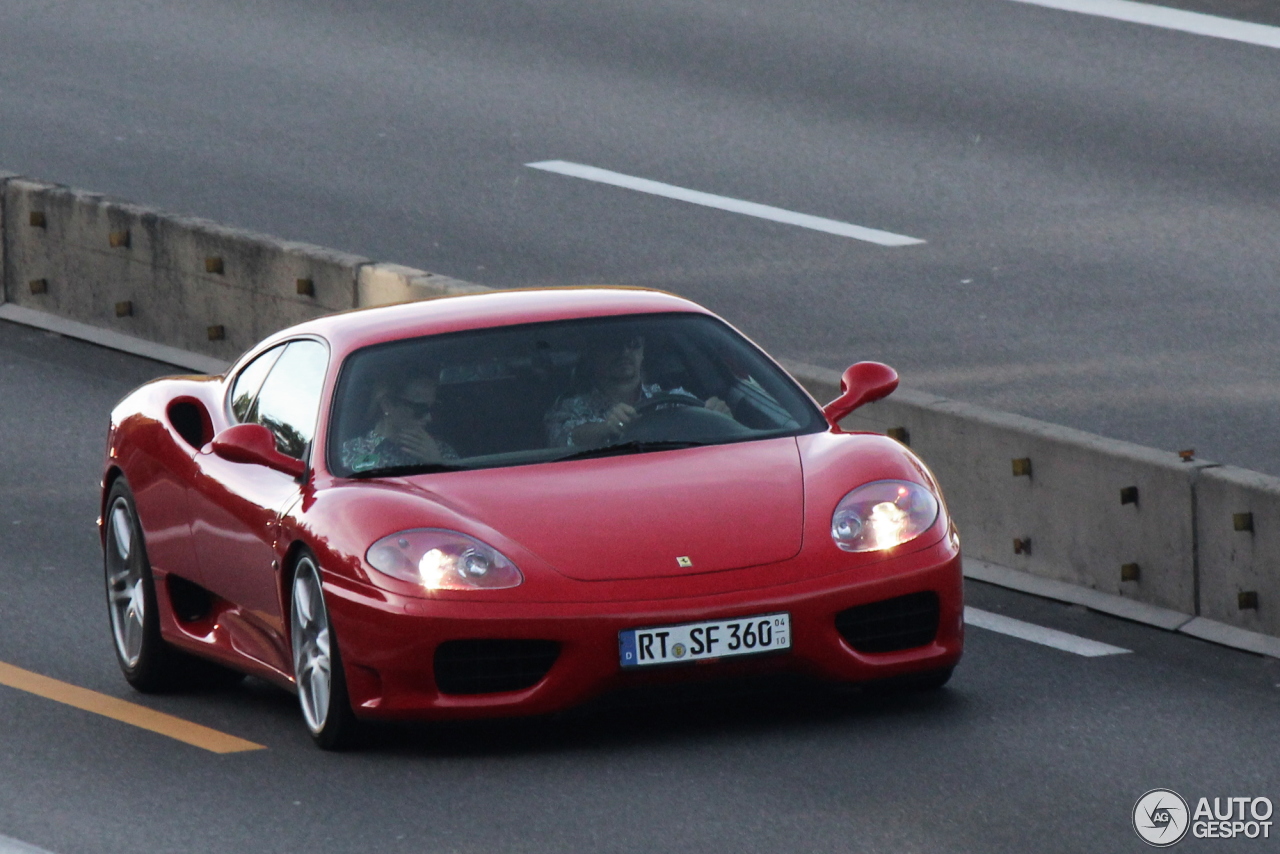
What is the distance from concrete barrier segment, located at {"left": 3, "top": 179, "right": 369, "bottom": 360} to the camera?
14797 millimetres

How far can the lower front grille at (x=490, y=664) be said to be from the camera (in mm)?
7855

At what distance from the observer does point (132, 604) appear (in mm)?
9656

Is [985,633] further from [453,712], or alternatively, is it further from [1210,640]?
[453,712]

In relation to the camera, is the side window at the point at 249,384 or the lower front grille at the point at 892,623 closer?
the lower front grille at the point at 892,623

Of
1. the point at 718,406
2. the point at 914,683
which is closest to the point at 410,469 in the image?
the point at 718,406

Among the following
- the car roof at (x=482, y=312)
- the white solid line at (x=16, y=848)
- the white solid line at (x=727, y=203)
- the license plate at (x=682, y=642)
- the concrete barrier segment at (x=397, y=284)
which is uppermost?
the car roof at (x=482, y=312)

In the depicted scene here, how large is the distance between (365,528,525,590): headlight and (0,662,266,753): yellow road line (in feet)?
2.71

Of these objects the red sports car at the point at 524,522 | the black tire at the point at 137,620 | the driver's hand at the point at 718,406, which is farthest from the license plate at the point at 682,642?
the black tire at the point at 137,620

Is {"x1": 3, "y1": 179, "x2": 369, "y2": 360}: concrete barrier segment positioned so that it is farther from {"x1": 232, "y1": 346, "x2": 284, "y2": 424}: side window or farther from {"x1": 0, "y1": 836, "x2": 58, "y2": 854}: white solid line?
{"x1": 0, "y1": 836, "x2": 58, "y2": 854}: white solid line

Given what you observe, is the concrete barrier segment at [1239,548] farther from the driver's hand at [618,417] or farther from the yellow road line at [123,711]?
the yellow road line at [123,711]

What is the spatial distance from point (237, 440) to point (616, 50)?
47.1ft

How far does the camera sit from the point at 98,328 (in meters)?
16.1

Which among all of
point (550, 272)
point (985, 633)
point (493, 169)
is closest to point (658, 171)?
point (493, 169)

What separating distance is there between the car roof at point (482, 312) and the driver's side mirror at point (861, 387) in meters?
0.52
